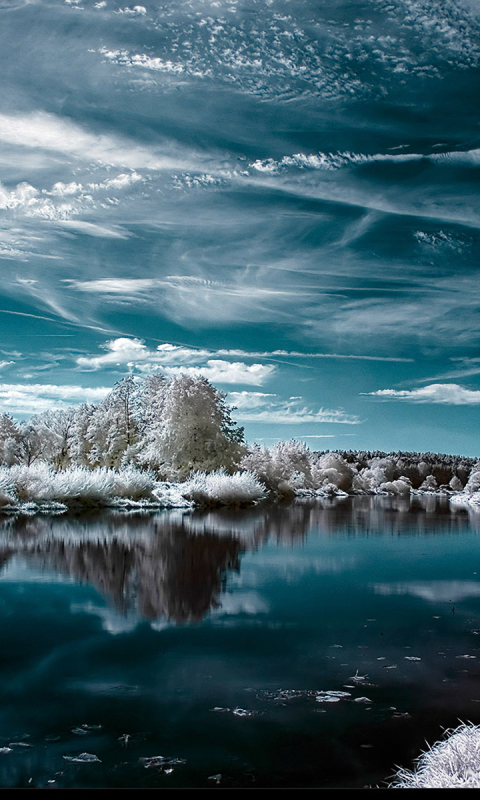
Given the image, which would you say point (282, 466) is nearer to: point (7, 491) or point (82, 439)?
point (82, 439)

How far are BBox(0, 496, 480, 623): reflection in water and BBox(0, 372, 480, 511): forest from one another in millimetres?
4555

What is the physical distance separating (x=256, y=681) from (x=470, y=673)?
2.24 metres

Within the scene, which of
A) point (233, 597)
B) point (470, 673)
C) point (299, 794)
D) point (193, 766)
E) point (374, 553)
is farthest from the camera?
point (374, 553)

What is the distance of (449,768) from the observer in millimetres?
3758

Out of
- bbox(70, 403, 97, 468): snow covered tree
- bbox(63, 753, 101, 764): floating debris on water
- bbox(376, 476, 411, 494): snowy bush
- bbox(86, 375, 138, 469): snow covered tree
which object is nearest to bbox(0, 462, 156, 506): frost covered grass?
bbox(86, 375, 138, 469): snow covered tree

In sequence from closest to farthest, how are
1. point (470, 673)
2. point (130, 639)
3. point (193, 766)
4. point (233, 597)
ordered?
point (193, 766) → point (470, 673) → point (130, 639) → point (233, 597)

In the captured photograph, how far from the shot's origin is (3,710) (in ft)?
16.6

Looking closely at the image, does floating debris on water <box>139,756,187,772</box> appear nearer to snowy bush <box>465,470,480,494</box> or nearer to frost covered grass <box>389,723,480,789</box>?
frost covered grass <box>389,723,480,789</box>

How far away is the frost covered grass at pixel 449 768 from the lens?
142 inches

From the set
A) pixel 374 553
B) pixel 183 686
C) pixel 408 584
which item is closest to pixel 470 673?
pixel 183 686

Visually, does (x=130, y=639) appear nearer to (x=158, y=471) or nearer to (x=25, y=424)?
(x=158, y=471)

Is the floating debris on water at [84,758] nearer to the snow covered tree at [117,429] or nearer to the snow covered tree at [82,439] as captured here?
the snow covered tree at [117,429]

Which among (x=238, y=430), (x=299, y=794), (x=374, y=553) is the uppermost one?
(x=238, y=430)

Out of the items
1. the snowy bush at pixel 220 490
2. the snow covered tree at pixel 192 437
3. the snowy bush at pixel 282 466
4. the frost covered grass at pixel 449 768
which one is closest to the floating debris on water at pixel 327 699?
the frost covered grass at pixel 449 768
